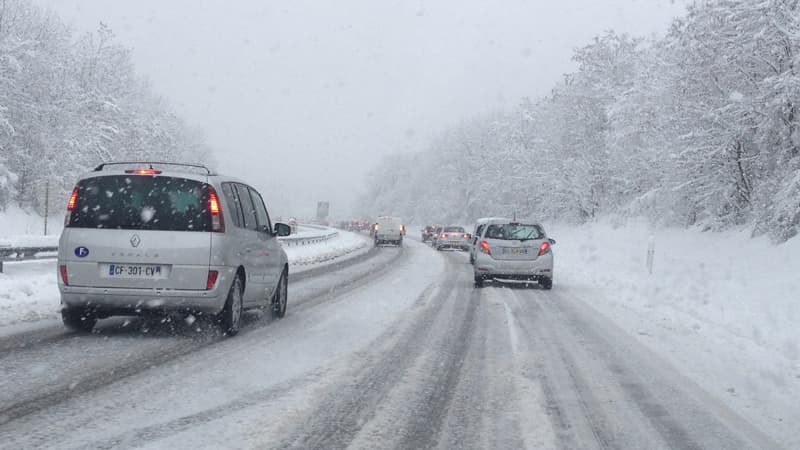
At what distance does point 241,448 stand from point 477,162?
82.0m

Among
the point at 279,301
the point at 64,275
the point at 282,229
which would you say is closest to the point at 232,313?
the point at 64,275

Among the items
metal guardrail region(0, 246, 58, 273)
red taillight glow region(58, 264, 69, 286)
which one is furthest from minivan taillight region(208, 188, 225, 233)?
metal guardrail region(0, 246, 58, 273)

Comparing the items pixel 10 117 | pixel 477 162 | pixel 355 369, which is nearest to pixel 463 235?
pixel 10 117

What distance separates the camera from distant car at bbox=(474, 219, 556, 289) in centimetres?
1677

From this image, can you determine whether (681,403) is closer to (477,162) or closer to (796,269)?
(796,269)

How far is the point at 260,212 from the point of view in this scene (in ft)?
35.3

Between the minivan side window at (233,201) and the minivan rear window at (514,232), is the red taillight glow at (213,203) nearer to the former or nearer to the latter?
the minivan side window at (233,201)

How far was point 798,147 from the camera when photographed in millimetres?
21469

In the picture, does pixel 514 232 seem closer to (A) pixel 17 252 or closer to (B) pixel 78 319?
(B) pixel 78 319

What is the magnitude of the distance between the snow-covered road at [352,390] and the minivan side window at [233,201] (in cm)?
141

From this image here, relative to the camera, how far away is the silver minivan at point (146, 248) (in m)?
7.95

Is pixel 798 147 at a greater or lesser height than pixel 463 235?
greater

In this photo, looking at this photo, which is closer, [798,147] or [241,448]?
[241,448]

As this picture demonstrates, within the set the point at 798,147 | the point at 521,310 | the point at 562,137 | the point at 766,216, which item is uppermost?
the point at 562,137
